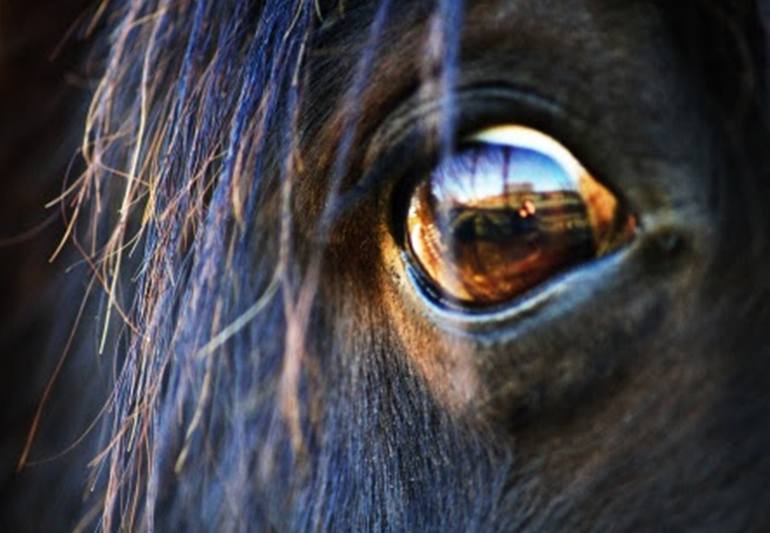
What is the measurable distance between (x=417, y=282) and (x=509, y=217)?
8cm

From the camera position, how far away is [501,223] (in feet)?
2.53

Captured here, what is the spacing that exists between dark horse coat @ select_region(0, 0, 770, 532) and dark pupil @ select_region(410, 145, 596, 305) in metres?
0.02

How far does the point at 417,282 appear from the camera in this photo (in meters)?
0.81

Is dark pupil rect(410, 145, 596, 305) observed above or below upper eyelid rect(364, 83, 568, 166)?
below

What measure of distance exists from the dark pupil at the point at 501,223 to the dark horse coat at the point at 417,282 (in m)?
0.02

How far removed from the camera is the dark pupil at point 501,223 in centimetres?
75

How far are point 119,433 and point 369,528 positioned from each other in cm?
20

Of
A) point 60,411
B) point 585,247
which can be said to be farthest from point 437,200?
point 60,411

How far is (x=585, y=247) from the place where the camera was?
74 centimetres

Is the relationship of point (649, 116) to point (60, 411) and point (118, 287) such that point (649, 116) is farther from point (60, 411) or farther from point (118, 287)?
point (60, 411)

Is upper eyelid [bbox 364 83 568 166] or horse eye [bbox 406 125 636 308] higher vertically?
upper eyelid [bbox 364 83 568 166]

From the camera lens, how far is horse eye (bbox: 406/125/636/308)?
2.45 feet

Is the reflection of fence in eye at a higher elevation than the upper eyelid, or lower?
lower

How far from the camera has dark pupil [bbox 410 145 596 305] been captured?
0.75m
